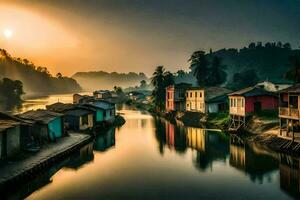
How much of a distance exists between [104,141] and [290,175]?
29.5 meters

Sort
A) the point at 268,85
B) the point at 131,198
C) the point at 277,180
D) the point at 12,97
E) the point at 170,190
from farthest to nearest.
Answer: the point at 12,97, the point at 268,85, the point at 277,180, the point at 170,190, the point at 131,198

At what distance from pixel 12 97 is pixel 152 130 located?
363 ft

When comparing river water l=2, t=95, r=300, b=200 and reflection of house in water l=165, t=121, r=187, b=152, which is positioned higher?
reflection of house in water l=165, t=121, r=187, b=152

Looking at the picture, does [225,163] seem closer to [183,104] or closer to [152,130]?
[152,130]

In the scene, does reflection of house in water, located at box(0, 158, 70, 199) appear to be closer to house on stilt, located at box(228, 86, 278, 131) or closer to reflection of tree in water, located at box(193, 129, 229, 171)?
reflection of tree in water, located at box(193, 129, 229, 171)

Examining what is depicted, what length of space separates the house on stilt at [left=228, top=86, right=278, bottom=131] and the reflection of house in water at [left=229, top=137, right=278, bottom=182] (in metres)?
11.7

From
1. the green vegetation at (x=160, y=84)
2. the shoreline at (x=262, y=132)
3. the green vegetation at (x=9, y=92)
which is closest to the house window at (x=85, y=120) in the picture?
the shoreline at (x=262, y=132)

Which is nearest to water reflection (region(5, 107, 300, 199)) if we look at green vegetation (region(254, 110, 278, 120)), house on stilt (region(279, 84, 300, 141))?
house on stilt (region(279, 84, 300, 141))

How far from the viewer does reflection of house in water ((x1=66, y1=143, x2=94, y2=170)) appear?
3645 centimetres

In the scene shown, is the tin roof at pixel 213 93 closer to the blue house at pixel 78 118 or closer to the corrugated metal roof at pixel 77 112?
the blue house at pixel 78 118

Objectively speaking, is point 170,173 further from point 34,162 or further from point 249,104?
point 249,104

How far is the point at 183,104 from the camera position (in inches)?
3730

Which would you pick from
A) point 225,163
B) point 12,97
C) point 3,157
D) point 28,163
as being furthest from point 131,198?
point 12,97

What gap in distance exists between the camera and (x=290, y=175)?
31922 mm
